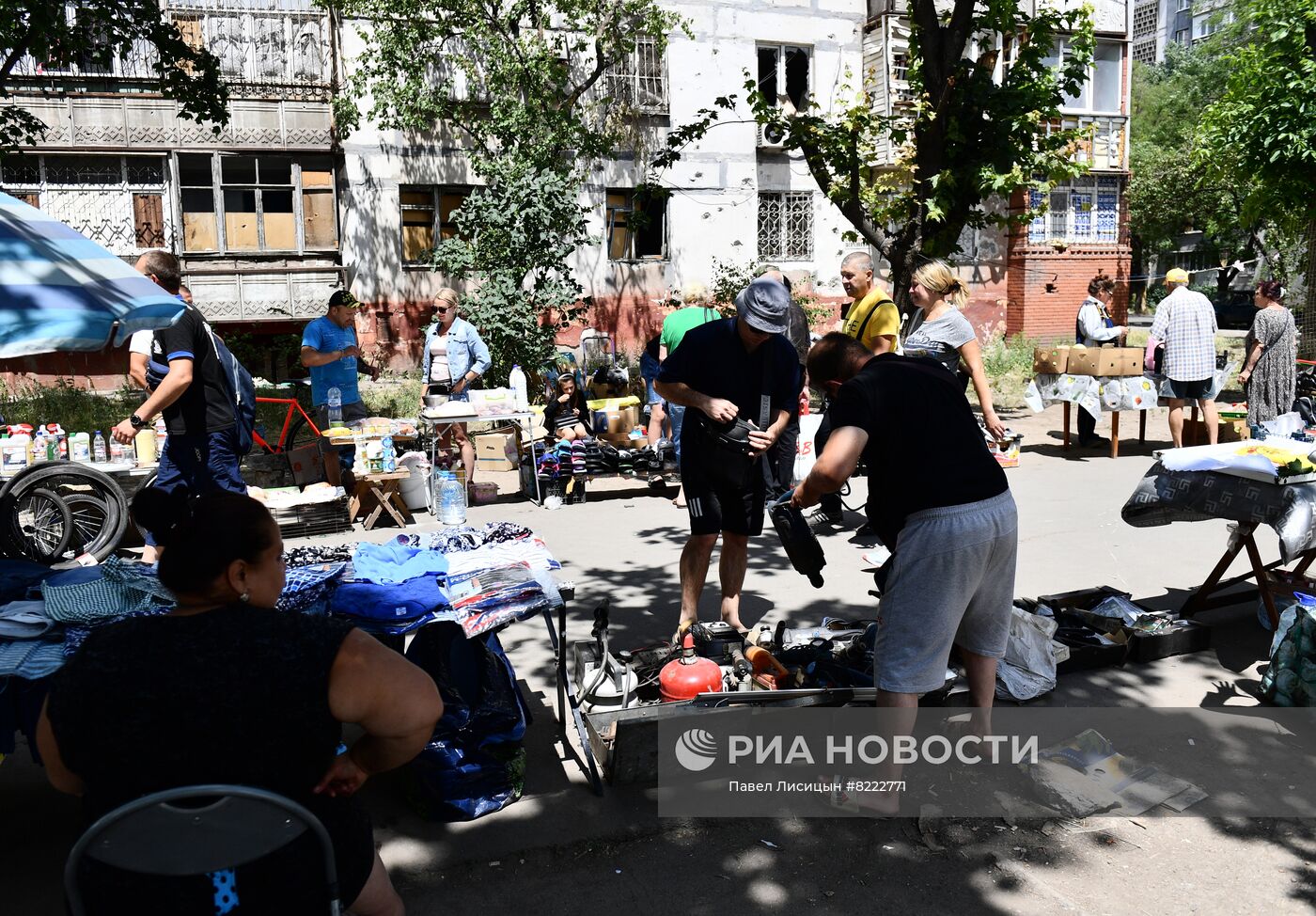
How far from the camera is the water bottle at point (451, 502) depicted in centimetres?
900

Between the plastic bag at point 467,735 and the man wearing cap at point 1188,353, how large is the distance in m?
8.87

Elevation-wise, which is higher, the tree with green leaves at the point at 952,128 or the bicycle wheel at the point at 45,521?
the tree with green leaves at the point at 952,128

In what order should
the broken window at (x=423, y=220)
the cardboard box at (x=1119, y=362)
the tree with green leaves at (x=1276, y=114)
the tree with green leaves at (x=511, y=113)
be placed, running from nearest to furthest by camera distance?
the cardboard box at (x=1119, y=362) < the tree with green leaves at (x=1276, y=114) < the tree with green leaves at (x=511, y=113) < the broken window at (x=423, y=220)

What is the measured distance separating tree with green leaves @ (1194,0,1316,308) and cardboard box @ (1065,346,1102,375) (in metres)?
6.41

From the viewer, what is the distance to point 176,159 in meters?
19.7

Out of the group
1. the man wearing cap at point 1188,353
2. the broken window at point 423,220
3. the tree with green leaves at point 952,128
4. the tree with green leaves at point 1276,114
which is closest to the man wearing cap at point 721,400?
the tree with green leaves at point 952,128

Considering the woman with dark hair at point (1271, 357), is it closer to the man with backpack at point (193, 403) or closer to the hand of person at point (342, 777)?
the man with backpack at point (193, 403)

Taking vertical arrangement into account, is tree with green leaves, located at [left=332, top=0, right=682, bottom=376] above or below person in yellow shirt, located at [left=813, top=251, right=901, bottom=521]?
above

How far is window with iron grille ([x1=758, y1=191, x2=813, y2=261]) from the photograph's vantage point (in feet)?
77.2

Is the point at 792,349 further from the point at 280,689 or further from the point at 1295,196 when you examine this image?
the point at 1295,196

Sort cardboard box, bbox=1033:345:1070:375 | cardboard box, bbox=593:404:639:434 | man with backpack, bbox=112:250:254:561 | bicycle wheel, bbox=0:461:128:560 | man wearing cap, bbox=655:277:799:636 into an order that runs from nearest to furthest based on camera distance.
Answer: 1. man wearing cap, bbox=655:277:799:636
2. man with backpack, bbox=112:250:254:561
3. bicycle wheel, bbox=0:461:128:560
4. cardboard box, bbox=1033:345:1070:375
5. cardboard box, bbox=593:404:639:434

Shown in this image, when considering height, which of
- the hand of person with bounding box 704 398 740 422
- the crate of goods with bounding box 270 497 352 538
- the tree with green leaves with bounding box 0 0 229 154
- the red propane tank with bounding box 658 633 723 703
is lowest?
the crate of goods with bounding box 270 497 352 538

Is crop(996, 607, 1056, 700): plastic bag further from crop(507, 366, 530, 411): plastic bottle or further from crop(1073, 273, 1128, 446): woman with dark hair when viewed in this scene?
crop(1073, 273, 1128, 446): woman with dark hair

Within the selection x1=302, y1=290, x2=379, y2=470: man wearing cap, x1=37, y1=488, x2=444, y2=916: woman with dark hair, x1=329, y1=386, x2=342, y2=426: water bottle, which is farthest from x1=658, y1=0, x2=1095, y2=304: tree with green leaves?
x1=37, y1=488, x2=444, y2=916: woman with dark hair
